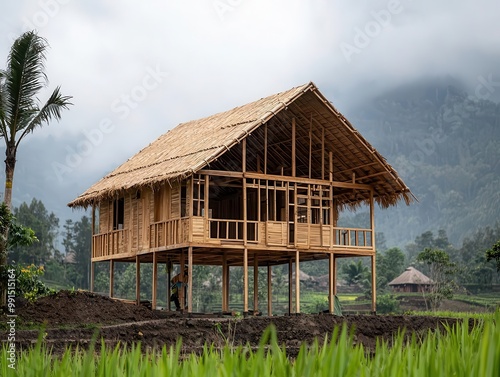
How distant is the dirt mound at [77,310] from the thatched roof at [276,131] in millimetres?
2970

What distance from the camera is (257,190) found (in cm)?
2156

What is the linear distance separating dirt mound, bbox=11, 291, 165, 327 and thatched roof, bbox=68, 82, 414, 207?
2.97 meters

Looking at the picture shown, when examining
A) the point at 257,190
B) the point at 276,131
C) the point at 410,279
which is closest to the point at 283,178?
the point at 257,190

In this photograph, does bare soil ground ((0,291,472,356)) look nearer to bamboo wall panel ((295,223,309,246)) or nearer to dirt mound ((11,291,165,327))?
dirt mound ((11,291,165,327))

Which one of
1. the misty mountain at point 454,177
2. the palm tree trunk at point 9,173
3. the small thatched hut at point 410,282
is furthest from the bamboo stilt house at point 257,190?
the misty mountain at point 454,177

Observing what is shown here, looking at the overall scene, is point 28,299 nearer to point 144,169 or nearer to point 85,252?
point 144,169

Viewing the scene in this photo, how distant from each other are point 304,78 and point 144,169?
171174 mm

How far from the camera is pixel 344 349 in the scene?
353 centimetres

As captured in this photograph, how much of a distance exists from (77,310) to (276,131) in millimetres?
7068

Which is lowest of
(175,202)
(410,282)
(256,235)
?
(410,282)

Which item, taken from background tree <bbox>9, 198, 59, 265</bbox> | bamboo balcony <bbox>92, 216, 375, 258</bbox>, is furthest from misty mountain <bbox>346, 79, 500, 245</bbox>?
bamboo balcony <bbox>92, 216, 375, 258</bbox>

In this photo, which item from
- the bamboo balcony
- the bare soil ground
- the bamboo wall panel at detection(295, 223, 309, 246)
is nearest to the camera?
the bare soil ground

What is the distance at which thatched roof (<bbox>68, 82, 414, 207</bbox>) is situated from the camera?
66.0ft

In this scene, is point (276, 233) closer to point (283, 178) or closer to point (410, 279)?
point (283, 178)
